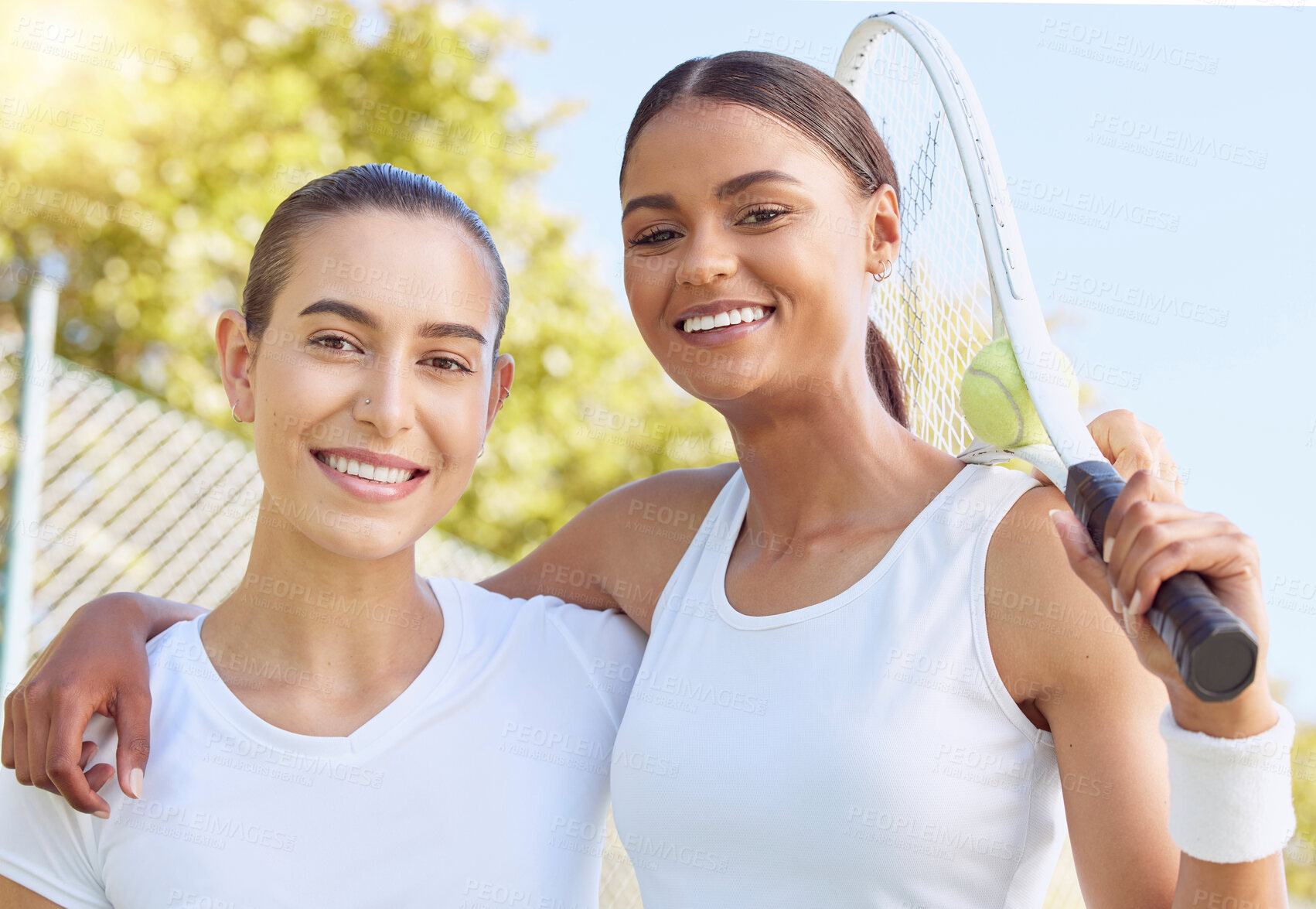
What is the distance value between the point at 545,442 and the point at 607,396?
0.67 m

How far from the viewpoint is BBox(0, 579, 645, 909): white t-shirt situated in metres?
2.17

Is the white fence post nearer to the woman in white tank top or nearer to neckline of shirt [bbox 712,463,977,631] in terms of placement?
the woman in white tank top

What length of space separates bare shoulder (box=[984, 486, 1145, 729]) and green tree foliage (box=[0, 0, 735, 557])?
6.46 metres

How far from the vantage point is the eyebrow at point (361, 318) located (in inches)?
88.1

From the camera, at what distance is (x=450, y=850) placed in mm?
2256

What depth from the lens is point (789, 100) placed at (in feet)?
7.69

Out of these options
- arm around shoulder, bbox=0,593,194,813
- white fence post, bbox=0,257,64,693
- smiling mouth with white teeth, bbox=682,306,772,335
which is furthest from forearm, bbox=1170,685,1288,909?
white fence post, bbox=0,257,64,693

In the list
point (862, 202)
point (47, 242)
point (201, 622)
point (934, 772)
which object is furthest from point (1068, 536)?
point (47, 242)

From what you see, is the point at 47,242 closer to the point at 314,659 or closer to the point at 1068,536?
the point at 314,659

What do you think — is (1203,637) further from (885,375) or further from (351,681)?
(351,681)

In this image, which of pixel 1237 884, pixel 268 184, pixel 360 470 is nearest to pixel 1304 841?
pixel 268 184

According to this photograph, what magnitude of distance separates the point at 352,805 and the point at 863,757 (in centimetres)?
99

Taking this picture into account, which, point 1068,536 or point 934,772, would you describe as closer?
point 1068,536

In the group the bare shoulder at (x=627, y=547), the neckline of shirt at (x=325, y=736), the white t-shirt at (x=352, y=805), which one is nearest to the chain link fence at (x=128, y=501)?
the bare shoulder at (x=627, y=547)
